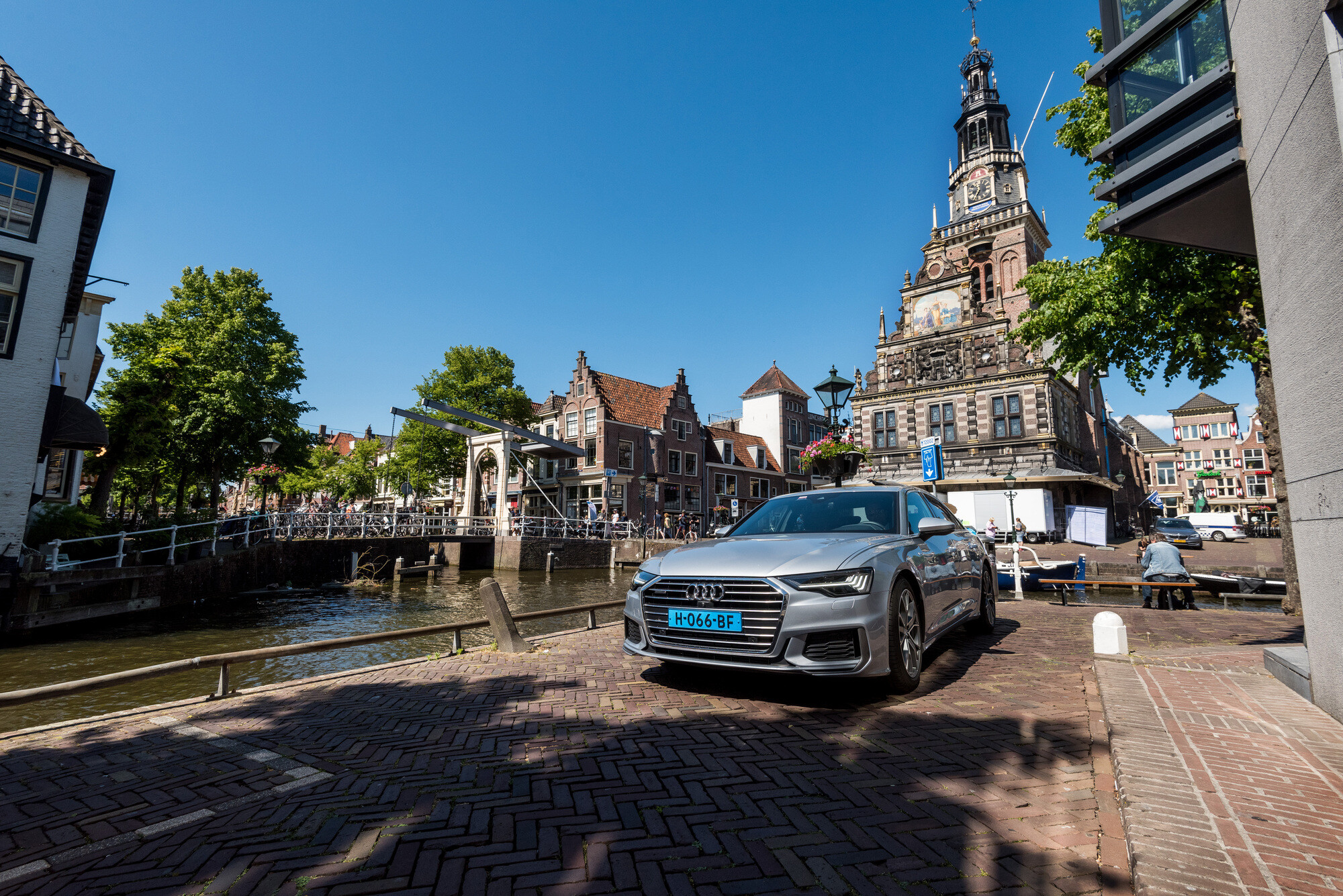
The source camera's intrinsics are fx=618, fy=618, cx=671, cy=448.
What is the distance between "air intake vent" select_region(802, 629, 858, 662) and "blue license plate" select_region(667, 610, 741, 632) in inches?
19.1

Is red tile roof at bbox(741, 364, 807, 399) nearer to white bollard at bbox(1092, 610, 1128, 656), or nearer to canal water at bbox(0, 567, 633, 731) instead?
canal water at bbox(0, 567, 633, 731)

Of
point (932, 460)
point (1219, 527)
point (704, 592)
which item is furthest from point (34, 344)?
point (1219, 527)

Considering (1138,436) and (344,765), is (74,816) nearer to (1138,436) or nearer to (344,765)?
(344,765)

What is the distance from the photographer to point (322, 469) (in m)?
59.4

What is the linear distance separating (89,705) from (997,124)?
179 ft

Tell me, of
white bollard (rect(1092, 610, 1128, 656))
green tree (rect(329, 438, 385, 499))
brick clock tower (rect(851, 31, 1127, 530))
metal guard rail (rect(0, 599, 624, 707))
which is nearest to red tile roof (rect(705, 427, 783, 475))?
brick clock tower (rect(851, 31, 1127, 530))

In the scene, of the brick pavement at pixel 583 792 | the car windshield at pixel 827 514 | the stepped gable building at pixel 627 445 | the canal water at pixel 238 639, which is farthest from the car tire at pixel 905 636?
the stepped gable building at pixel 627 445

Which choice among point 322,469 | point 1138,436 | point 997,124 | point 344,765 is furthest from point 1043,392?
point 322,469

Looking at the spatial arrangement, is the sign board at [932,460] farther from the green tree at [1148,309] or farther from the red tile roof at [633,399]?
the red tile roof at [633,399]

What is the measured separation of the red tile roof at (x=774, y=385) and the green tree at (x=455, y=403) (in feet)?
76.8

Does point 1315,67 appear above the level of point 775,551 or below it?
above

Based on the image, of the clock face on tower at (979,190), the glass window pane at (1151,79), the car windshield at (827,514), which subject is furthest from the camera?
the clock face on tower at (979,190)

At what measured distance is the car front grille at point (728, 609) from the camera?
4.18m

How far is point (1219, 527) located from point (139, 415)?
49.8 meters
